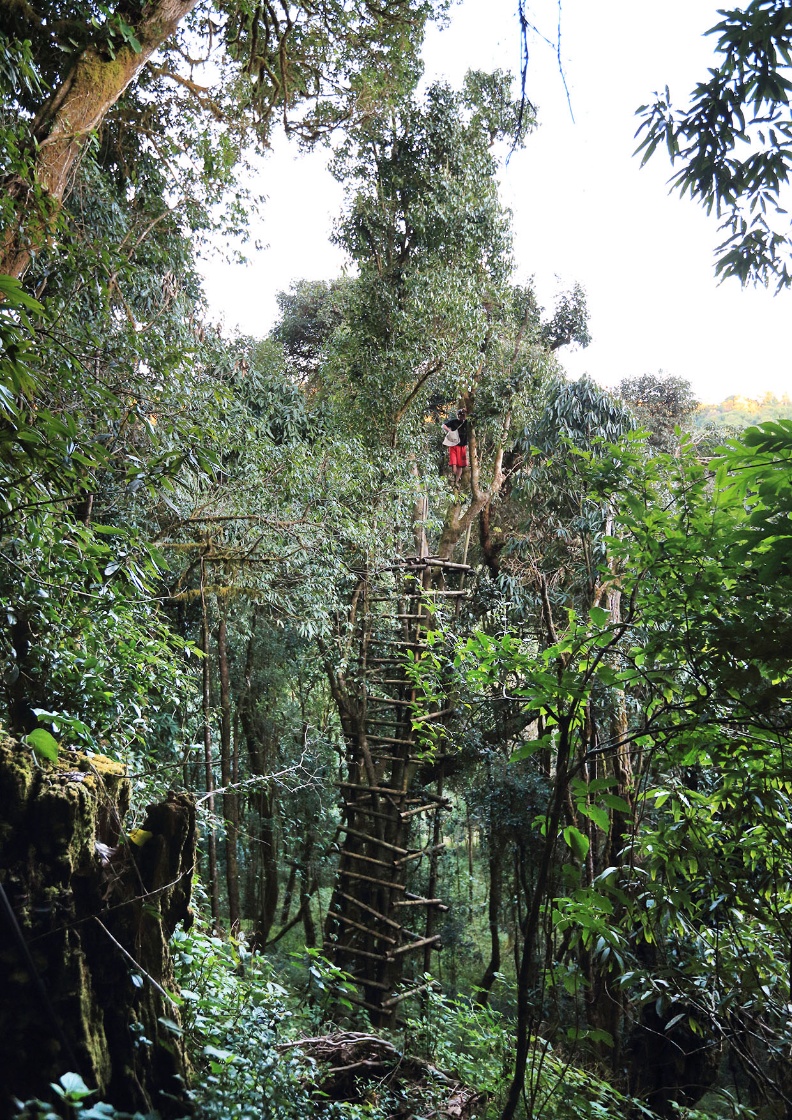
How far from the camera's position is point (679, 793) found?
1793mm

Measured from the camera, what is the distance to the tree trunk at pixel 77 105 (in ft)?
9.45

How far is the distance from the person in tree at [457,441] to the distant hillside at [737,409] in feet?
14.9

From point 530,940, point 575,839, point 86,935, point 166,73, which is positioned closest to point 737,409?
point 166,73

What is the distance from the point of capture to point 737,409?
12.4 metres

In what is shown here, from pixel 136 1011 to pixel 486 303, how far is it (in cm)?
814

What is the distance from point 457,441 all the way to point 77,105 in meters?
5.40

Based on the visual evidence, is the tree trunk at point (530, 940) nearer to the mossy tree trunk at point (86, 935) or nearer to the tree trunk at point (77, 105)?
the mossy tree trunk at point (86, 935)

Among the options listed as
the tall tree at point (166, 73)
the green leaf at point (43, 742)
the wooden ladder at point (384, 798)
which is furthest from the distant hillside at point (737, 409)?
the green leaf at point (43, 742)

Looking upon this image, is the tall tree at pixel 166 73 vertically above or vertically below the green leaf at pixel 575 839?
above

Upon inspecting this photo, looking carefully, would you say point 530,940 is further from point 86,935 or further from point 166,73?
point 166,73

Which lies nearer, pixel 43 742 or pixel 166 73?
pixel 43 742

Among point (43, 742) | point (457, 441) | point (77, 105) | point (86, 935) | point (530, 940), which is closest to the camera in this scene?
point (43, 742)

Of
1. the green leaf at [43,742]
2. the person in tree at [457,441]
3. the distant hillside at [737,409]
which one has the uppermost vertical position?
the distant hillside at [737,409]

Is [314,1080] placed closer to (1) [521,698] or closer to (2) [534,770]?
(1) [521,698]
